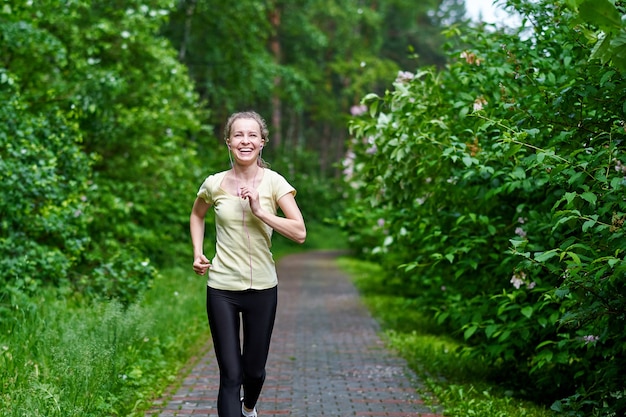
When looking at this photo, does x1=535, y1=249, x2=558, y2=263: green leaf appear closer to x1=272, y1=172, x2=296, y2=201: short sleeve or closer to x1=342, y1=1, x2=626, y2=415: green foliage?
x1=342, y1=1, x2=626, y2=415: green foliage

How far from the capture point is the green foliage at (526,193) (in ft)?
16.8

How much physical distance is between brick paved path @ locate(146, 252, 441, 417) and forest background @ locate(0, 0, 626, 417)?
0.48m

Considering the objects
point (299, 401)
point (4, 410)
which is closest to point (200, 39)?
point (299, 401)

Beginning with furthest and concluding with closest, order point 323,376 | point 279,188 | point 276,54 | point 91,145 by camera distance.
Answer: point 276,54, point 91,145, point 323,376, point 279,188

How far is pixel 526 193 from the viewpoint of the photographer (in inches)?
279

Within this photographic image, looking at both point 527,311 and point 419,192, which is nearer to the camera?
point 527,311

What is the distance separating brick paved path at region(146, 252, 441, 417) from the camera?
686 cm

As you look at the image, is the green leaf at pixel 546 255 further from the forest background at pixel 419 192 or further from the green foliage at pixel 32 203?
the green foliage at pixel 32 203

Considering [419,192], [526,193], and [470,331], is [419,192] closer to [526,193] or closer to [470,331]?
[526,193]

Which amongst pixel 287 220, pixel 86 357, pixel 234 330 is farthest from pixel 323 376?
pixel 287 220

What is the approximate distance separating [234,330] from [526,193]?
3.30 metres

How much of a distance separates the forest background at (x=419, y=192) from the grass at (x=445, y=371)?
11.6 inches

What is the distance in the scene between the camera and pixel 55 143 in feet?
35.3

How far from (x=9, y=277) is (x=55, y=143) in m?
2.37
